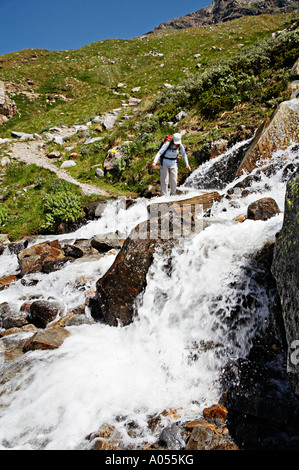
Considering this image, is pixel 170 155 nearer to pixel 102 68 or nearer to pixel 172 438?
pixel 172 438

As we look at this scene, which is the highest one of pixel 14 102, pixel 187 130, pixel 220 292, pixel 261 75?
pixel 14 102

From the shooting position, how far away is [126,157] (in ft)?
58.4

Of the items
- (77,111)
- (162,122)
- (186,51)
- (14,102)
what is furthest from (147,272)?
(186,51)

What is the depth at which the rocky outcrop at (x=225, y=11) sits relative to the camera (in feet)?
325

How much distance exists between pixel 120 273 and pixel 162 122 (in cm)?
1643

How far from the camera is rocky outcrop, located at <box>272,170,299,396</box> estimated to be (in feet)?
10.5

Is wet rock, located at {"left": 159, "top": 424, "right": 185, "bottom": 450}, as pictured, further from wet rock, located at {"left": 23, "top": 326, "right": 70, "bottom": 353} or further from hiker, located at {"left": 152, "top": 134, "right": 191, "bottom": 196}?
hiker, located at {"left": 152, "top": 134, "right": 191, "bottom": 196}

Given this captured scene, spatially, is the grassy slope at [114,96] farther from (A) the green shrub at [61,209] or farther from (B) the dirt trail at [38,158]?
(B) the dirt trail at [38,158]

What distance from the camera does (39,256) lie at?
994 cm

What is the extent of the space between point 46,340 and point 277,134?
38.3 feet

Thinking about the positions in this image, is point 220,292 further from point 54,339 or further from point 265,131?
point 265,131

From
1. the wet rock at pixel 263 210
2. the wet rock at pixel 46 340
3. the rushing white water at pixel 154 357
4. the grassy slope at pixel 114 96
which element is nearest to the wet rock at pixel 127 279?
the rushing white water at pixel 154 357

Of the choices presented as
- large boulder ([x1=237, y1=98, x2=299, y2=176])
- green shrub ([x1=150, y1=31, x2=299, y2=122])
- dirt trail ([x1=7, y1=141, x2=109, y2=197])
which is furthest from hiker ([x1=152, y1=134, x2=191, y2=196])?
green shrub ([x1=150, y1=31, x2=299, y2=122])

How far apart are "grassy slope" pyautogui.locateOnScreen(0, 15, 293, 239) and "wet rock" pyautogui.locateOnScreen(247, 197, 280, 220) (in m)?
8.25
